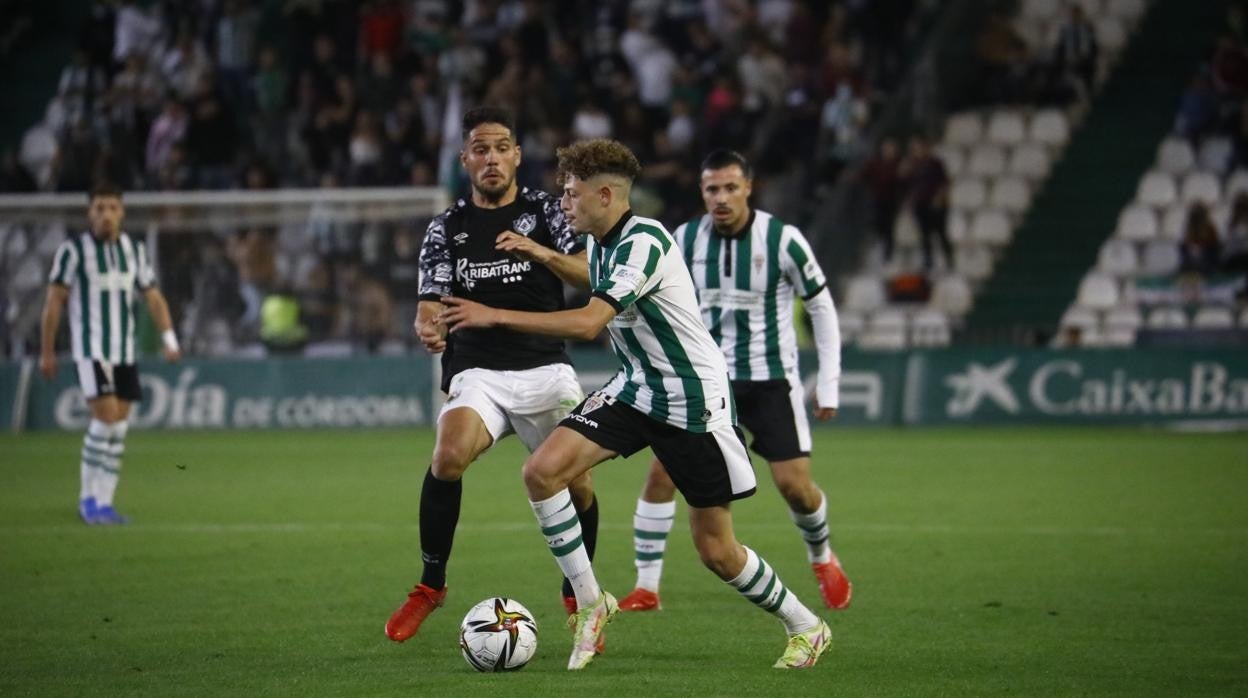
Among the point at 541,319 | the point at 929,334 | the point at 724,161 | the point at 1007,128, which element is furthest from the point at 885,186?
the point at 541,319

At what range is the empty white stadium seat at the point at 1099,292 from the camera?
894 inches

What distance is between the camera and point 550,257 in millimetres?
7316

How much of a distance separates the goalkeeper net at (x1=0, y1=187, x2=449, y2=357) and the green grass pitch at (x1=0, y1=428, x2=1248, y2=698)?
4434 mm

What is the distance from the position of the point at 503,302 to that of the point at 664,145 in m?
15.3

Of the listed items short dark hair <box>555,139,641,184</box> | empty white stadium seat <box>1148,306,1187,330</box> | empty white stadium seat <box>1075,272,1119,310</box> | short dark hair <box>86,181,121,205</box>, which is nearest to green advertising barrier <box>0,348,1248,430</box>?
empty white stadium seat <box>1148,306,1187,330</box>

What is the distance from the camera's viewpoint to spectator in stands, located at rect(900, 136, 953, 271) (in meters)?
22.9

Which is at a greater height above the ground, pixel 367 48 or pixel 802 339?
pixel 367 48

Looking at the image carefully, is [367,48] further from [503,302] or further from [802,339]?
[503,302]

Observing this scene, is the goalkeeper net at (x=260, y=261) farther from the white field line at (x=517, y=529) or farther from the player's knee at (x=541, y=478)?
the player's knee at (x=541, y=478)

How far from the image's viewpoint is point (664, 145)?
23.2m

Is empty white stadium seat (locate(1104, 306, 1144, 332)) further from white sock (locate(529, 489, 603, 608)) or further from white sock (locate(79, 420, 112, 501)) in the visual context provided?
white sock (locate(529, 489, 603, 608))

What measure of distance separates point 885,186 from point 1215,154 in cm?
453

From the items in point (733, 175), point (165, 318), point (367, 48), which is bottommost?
point (165, 318)

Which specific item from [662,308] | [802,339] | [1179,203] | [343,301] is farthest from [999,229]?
[662,308]
